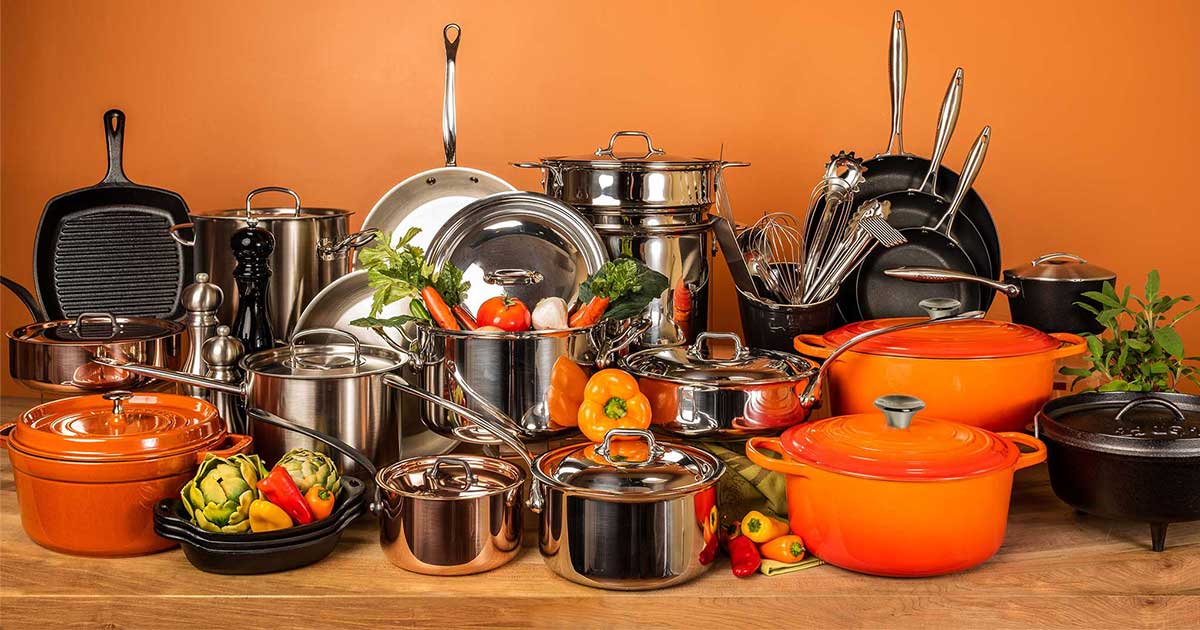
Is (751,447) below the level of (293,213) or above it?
below

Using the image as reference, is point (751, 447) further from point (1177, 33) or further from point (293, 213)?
point (1177, 33)

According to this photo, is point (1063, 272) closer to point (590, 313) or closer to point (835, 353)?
point (835, 353)

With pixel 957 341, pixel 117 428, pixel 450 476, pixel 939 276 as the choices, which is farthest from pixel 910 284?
pixel 117 428

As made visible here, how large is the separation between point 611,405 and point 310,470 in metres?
0.32

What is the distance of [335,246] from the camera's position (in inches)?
57.2

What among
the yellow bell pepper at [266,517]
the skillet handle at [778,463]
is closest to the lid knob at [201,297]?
the yellow bell pepper at [266,517]

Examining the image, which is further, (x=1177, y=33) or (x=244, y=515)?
(x=1177, y=33)

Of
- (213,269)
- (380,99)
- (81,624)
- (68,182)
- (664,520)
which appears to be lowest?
(81,624)

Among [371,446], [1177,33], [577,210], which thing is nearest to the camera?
[371,446]

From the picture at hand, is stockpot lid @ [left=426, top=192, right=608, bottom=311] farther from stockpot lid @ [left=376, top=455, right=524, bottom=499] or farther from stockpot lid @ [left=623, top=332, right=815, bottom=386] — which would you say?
stockpot lid @ [left=376, top=455, right=524, bottom=499]

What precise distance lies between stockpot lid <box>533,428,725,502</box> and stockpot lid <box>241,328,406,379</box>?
0.84 ft

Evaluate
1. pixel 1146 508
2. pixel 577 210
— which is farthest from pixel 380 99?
pixel 1146 508

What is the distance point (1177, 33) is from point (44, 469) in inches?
70.1

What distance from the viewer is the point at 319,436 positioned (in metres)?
1.14
